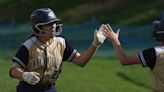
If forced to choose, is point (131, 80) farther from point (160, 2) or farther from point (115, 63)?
point (160, 2)

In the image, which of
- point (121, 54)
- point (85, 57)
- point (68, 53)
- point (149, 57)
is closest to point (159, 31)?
point (149, 57)

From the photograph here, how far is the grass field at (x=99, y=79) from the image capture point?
13.5 meters

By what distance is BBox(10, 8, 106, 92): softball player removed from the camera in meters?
6.79

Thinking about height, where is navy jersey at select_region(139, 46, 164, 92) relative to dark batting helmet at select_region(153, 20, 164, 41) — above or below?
below

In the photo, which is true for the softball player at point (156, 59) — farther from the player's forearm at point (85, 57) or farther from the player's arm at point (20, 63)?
the player's arm at point (20, 63)

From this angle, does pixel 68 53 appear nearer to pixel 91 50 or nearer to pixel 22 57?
pixel 91 50

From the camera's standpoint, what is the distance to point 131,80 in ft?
51.3

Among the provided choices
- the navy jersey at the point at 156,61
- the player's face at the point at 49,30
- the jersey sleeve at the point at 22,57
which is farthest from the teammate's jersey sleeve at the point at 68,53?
the navy jersey at the point at 156,61

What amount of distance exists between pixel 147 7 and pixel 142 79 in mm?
21557

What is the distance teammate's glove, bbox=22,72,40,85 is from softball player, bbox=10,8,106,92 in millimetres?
55

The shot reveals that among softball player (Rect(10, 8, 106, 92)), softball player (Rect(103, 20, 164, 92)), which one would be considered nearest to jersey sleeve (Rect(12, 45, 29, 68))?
softball player (Rect(10, 8, 106, 92))

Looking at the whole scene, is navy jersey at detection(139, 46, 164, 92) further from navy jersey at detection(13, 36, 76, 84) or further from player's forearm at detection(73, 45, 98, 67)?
navy jersey at detection(13, 36, 76, 84)

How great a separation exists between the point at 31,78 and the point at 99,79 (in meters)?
8.90

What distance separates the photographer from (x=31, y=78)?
6543mm
